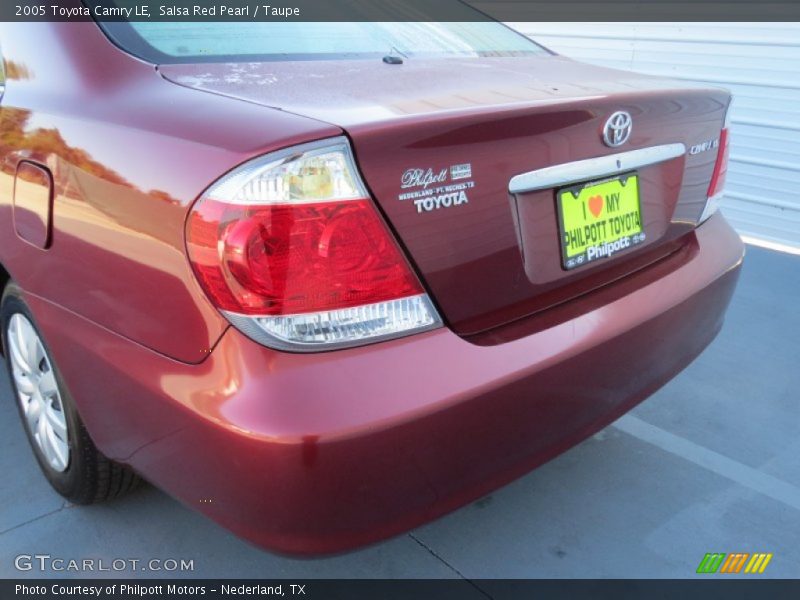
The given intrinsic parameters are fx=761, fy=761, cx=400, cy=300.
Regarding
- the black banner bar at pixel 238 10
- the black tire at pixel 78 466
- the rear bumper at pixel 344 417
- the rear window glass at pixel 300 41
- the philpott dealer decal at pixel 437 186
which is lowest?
the black tire at pixel 78 466

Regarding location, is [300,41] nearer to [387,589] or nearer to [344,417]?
[344,417]

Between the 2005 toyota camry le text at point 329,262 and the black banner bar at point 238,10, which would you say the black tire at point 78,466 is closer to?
the 2005 toyota camry le text at point 329,262

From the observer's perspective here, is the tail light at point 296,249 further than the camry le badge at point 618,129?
No

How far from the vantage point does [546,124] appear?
5.15 feet

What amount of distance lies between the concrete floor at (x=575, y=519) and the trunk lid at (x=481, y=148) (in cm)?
74

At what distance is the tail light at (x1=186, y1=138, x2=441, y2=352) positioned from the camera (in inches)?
51.1

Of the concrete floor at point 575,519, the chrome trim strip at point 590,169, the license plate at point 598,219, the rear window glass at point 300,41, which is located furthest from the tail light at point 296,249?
the concrete floor at point 575,519

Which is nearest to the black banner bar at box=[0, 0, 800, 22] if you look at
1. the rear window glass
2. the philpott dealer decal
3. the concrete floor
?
the rear window glass

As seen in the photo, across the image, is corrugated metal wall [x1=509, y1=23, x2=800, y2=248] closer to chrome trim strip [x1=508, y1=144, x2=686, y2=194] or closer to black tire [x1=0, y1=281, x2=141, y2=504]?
chrome trim strip [x1=508, y1=144, x2=686, y2=194]

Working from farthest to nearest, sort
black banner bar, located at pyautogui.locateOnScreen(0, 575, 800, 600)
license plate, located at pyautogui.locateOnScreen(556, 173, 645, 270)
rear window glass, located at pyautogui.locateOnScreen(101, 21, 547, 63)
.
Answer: black banner bar, located at pyautogui.locateOnScreen(0, 575, 800, 600) → rear window glass, located at pyautogui.locateOnScreen(101, 21, 547, 63) → license plate, located at pyautogui.locateOnScreen(556, 173, 645, 270)

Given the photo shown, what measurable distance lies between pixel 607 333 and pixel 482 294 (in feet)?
1.14

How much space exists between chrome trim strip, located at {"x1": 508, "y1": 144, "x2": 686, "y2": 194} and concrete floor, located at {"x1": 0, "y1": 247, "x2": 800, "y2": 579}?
0.94 meters

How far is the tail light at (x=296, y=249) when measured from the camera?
4.26 ft

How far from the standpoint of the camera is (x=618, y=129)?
5.62 feet
